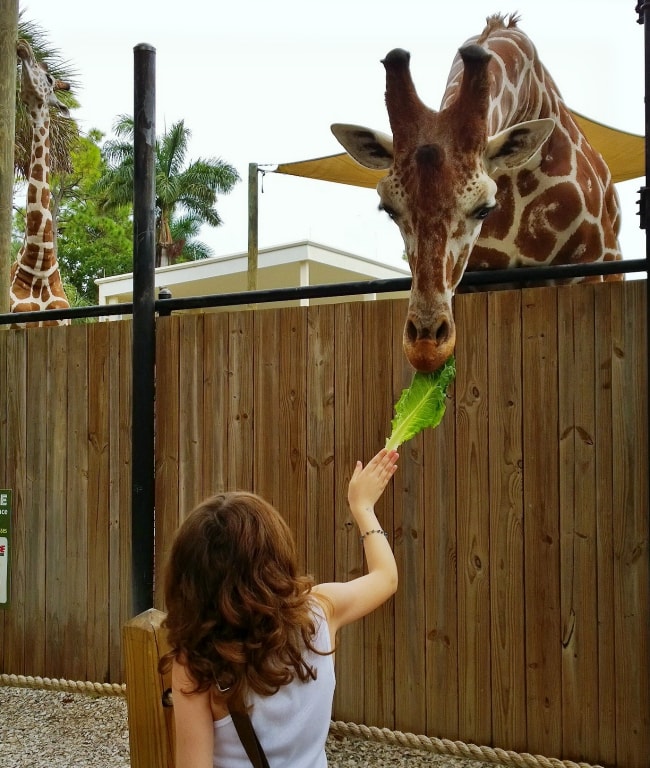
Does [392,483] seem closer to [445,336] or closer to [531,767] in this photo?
[445,336]


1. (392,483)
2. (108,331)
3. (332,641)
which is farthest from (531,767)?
(108,331)

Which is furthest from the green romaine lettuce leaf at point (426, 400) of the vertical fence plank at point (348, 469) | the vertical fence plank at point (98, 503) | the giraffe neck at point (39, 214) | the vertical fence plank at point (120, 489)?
the giraffe neck at point (39, 214)

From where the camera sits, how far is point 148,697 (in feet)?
6.34

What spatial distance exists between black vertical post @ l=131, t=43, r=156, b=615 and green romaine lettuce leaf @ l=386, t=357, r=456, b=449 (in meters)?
1.46

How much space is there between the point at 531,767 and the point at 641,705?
461 millimetres

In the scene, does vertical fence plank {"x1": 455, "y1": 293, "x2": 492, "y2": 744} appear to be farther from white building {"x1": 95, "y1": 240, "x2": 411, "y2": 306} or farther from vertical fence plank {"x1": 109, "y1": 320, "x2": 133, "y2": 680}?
white building {"x1": 95, "y1": 240, "x2": 411, "y2": 306}

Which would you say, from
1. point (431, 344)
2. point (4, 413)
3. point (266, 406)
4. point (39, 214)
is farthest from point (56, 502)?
point (39, 214)

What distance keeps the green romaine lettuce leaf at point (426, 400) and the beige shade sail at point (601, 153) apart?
4.75 meters

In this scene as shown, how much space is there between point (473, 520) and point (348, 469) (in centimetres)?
56

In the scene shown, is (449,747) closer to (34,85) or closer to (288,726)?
(288,726)

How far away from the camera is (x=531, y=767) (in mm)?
2807

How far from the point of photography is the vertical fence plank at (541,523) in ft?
9.30

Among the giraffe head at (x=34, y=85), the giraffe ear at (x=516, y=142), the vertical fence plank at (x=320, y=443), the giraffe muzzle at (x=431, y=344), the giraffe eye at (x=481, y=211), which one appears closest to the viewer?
the giraffe muzzle at (x=431, y=344)

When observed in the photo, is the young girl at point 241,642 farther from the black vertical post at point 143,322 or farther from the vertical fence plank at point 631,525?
the black vertical post at point 143,322
